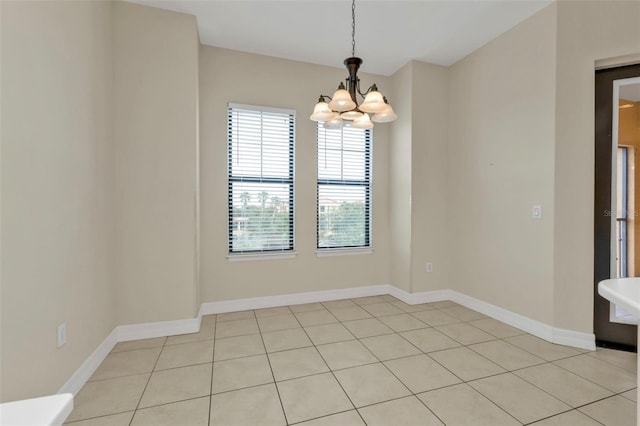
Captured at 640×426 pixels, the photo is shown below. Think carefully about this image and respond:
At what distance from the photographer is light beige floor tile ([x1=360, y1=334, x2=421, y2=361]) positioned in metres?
2.46

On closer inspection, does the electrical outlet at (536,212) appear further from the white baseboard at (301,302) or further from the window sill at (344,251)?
the window sill at (344,251)

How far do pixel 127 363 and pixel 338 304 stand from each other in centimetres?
233

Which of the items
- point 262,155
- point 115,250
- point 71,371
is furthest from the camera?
point 262,155

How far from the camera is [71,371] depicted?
76.4 inches

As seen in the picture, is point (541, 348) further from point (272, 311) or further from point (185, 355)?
point (185, 355)

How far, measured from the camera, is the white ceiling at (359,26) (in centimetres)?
276

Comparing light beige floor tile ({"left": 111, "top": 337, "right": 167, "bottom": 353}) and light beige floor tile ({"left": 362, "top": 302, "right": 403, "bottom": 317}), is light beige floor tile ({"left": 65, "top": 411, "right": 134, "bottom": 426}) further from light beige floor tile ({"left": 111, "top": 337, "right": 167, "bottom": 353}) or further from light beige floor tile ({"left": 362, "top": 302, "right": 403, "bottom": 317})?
light beige floor tile ({"left": 362, "top": 302, "right": 403, "bottom": 317})

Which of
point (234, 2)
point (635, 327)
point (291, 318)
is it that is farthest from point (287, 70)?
point (635, 327)

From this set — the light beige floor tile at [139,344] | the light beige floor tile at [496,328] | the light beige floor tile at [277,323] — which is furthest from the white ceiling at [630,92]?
the light beige floor tile at [139,344]

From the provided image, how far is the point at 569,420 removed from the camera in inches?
66.6

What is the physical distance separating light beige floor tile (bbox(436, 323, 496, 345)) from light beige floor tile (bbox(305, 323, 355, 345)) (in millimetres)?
999

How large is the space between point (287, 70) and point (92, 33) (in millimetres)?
2058

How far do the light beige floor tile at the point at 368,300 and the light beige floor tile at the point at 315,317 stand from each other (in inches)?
21.8

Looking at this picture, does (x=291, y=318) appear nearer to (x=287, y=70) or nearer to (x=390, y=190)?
(x=390, y=190)
